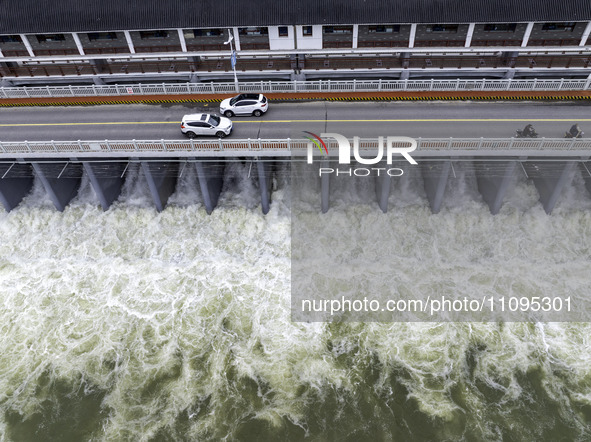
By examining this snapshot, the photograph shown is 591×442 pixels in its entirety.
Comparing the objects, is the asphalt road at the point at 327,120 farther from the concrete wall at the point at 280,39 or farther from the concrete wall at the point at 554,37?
the concrete wall at the point at 280,39

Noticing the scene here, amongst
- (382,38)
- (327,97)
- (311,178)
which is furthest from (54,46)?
(382,38)

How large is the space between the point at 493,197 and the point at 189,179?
24.9 metres

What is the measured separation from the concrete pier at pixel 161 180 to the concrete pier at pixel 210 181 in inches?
125

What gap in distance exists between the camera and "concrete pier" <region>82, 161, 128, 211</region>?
33.2 meters

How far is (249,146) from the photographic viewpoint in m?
29.3

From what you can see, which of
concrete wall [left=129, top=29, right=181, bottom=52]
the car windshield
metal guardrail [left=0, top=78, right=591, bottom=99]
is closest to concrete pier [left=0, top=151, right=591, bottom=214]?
the car windshield

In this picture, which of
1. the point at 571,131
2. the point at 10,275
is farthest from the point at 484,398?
the point at 10,275

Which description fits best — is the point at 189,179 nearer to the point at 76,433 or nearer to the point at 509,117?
the point at 76,433

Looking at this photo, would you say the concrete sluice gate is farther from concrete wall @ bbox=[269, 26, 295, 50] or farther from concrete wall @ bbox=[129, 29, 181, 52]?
concrete wall @ bbox=[129, 29, 181, 52]

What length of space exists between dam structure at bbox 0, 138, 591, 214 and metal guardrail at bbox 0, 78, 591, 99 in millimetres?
6574

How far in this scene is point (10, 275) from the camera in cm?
3212

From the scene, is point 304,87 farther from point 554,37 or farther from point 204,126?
point 554,37

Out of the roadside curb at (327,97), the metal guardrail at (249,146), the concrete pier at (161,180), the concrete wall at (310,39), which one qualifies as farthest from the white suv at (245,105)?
the concrete wall at (310,39)

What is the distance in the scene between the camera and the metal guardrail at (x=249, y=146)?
92.0 ft
